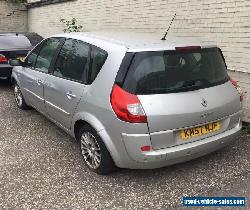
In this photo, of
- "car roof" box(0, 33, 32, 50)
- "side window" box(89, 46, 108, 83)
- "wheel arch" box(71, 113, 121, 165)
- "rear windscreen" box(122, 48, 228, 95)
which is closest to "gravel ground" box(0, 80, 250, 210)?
"wheel arch" box(71, 113, 121, 165)

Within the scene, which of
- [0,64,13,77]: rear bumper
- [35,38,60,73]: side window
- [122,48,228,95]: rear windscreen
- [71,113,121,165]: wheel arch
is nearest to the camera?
[122,48,228,95]: rear windscreen

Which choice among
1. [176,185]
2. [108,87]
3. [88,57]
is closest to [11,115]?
[88,57]

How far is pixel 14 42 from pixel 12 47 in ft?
0.96

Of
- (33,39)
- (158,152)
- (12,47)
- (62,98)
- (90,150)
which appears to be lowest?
(90,150)

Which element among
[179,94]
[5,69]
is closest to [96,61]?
[179,94]

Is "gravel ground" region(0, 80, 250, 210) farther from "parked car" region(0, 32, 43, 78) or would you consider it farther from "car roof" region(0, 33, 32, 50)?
"car roof" region(0, 33, 32, 50)

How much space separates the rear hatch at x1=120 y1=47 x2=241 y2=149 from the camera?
11.0 ft

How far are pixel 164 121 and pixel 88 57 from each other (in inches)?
51.7

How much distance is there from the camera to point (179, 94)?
346 cm

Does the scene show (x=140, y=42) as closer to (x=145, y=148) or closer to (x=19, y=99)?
(x=145, y=148)

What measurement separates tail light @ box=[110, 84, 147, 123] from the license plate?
515 millimetres

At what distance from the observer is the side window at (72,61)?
4.06 meters

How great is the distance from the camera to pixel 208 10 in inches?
237

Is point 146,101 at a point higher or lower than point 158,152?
higher
